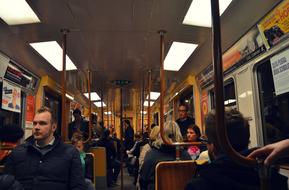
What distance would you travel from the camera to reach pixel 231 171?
1.12 metres

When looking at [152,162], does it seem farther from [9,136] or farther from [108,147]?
[108,147]

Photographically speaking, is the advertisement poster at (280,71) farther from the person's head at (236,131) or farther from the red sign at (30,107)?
the red sign at (30,107)

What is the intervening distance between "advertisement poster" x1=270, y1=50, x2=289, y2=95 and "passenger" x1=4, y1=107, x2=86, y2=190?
1958 mm

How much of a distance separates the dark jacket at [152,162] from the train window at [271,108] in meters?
1.11

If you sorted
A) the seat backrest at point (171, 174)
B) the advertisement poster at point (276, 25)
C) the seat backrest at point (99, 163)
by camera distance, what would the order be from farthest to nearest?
the seat backrest at point (99, 163) → the advertisement poster at point (276, 25) → the seat backrest at point (171, 174)

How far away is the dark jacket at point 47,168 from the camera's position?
79.6 inches

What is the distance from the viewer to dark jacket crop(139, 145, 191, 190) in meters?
2.71

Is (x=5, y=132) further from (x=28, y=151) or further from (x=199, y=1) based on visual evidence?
(x=199, y=1)

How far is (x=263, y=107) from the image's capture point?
11.0 feet

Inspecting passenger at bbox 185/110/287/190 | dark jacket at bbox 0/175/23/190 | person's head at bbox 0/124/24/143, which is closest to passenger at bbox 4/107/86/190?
dark jacket at bbox 0/175/23/190

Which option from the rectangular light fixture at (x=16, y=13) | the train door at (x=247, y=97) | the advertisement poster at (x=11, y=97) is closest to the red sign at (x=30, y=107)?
the advertisement poster at (x=11, y=97)

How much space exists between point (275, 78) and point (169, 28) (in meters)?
1.47

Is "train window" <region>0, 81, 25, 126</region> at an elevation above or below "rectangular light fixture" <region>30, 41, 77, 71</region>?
below

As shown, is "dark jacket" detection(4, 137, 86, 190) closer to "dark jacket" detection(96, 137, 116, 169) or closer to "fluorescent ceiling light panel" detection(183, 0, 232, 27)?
"fluorescent ceiling light panel" detection(183, 0, 232, 27)
